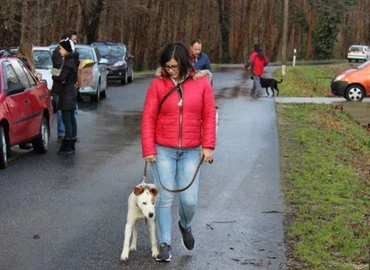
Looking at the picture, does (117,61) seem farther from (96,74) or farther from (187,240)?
(187,240)

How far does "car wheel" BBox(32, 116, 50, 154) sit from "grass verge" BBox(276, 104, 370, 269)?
3.87 meters

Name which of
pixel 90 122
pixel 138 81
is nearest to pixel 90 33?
pixel 138 81

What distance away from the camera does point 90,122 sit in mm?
18250

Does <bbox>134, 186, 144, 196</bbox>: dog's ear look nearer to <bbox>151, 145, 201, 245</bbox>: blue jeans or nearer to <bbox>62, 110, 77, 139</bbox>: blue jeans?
<bbox>151, 145, 201, 245</bbox>: blue jeans

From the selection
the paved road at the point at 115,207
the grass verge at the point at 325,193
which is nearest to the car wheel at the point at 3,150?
the paved road at the point at 115,207

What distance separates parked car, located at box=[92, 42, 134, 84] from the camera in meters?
31.0

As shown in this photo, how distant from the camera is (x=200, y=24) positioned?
6531 centimetres

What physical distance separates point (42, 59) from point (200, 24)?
44.4 meters

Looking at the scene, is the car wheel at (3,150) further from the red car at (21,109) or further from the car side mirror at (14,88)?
the car side mirror at (14,88)

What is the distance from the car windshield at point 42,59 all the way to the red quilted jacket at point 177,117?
48.2 feet

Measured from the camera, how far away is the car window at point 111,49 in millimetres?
31922

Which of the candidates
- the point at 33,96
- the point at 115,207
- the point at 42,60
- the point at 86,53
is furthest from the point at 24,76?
the point at 86,53

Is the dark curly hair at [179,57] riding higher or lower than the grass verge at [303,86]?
higher

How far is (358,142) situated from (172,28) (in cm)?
4503
